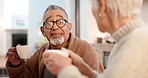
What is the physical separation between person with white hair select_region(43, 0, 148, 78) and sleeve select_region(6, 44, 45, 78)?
0.63 m

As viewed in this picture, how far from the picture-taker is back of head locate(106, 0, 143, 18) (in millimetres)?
651

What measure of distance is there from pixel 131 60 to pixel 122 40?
8 cm

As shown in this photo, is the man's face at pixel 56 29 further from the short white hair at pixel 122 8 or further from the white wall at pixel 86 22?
the white wall at pixel 86 22

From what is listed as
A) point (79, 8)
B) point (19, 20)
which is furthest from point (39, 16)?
point (19, 20)

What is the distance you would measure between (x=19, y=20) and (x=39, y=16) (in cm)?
334

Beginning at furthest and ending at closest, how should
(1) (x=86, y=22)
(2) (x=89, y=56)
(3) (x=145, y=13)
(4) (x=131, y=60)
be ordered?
(1) (x=86, y=22) → (3) (x=145, y=13) → (2) (x=89, y=56) → (4) (x=131, y=60)

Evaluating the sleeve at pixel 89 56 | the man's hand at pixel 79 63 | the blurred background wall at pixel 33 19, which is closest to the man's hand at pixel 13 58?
the sleeve at pixel 89 56

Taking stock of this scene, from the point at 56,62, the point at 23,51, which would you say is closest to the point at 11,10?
the point at 23,51

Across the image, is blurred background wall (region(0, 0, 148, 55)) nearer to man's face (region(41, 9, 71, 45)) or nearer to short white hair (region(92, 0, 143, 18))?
man's face (region(41, 9, 71, 45))

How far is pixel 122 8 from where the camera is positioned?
2.15 feet

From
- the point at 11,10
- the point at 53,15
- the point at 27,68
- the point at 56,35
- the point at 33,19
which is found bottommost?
the point at 27,68

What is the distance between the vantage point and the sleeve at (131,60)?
587mm

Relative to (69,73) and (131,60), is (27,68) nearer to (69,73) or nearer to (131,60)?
(69,73)

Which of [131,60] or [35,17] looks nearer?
[131,60]
